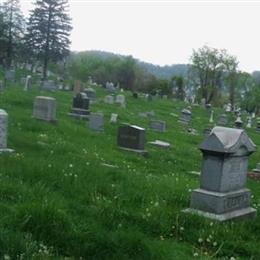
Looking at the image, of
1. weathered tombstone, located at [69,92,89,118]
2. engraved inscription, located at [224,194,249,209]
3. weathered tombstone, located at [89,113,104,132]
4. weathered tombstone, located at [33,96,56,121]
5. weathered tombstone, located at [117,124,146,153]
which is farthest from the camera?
weathered tombstone, located at [69,92,89,118]

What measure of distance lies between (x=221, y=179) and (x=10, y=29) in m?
53.5

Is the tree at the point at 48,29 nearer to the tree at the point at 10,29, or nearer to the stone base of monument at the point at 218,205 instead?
the tree at the point at 10,29

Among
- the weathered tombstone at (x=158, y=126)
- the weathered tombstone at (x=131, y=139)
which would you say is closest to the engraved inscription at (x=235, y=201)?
the weathered tombstone at (x=131, y=139)

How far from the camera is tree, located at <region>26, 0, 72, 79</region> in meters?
59.8

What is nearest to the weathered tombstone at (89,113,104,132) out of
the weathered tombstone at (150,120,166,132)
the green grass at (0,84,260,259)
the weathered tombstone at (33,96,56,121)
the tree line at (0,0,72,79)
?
the weathered tombstone at (33,96,56,121)

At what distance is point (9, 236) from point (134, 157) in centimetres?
926

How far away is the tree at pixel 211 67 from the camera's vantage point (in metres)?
73.2

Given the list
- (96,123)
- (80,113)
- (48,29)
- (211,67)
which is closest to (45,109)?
(96,123)

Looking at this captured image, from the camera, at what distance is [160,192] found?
9.34m

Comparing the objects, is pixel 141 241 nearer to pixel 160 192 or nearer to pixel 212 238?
pixel 212 238

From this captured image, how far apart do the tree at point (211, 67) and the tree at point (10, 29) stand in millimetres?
25071

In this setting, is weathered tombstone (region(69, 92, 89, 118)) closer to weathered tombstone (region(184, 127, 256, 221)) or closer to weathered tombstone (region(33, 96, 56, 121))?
weathered tombstone (region(33, 96, 56, 121))

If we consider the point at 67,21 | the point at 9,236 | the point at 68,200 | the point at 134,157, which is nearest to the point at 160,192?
the point at 68,200

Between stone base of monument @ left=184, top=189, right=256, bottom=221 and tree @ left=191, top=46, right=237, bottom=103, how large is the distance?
216 ft
